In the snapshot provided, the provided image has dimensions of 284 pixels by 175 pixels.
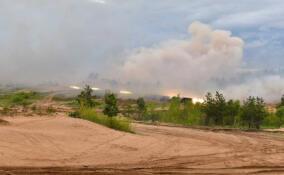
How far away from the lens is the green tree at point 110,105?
107ft

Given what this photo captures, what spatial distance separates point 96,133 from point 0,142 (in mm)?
6312

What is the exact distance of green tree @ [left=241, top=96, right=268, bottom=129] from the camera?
47562 mm

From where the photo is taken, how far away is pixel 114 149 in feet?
40.3

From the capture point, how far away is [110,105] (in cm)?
3347

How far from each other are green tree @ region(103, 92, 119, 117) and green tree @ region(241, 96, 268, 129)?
2667 centimetres

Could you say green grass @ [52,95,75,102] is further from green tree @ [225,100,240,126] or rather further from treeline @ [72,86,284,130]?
green tree @ [225,100,240,126]

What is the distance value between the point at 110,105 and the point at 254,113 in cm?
2808

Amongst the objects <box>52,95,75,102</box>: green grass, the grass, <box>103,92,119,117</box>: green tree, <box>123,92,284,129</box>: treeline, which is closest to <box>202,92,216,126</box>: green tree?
<box>123,92,284,129</box>: treeline

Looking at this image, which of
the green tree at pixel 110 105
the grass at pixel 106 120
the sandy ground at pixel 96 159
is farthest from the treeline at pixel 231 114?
the sandy ground at pixel 96 159

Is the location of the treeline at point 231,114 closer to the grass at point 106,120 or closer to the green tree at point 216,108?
the green tree at point 216,108

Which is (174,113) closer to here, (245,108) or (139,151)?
(245,108)

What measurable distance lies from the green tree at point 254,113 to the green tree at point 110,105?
87.5 feet

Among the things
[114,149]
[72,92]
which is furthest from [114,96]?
[72,92]

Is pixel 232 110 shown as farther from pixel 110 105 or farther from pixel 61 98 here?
pixel 61 98
